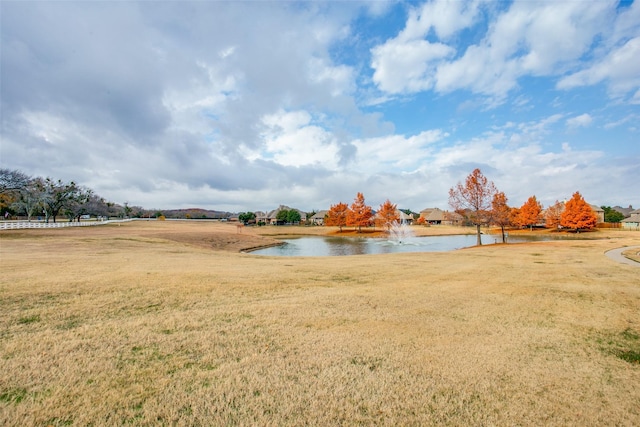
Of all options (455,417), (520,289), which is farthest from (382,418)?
(520,289)

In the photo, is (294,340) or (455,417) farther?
(294,340)

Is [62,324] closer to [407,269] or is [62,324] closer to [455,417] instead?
[455,417]

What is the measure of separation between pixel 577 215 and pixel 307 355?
266ft

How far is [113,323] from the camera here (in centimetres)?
661

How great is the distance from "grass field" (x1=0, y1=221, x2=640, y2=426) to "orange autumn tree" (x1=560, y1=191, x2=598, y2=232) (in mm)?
70115

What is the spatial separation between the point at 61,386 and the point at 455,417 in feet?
17.1

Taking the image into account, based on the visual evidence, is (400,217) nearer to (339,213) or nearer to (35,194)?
(339,213)

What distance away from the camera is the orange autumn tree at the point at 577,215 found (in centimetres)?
A: 6525

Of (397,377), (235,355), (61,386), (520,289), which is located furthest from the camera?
(520,289)

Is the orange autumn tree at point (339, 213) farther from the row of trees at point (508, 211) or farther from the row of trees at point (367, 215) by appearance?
the row of trees at point (508, 211)

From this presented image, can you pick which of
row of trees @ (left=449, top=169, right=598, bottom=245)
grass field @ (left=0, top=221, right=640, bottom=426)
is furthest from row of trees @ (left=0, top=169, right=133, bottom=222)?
row of trees @ (left=449, top=169, right=598, bottom=245)

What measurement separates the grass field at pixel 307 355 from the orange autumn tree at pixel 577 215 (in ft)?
230

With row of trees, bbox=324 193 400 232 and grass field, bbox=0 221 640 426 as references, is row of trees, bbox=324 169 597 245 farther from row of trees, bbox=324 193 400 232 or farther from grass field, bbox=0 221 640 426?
grass field, bbox=0 221 640 426

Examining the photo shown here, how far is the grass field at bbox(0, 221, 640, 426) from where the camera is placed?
3.94 m
